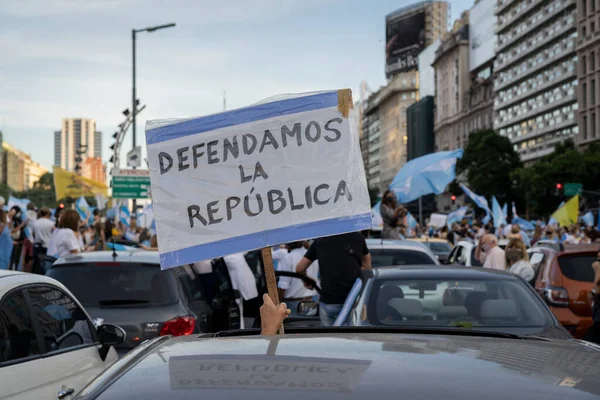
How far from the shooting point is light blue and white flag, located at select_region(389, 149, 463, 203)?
25.9m

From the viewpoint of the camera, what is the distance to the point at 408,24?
602ft

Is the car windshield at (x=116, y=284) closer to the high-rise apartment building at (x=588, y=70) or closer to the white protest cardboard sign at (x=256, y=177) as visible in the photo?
the white protest cardboard sign at (x=256, y=177)

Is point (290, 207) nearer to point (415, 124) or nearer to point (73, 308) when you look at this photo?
point (73, 308)

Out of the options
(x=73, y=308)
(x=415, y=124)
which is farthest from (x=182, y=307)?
(x=415, y=124)

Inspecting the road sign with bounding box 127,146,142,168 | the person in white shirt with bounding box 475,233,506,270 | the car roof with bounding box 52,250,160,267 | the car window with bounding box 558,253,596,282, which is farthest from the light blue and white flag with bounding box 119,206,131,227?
the car roof with bounding box 52,250,160,267

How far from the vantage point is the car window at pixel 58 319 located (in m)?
5.82

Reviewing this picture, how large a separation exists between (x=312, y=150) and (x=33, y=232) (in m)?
14.6

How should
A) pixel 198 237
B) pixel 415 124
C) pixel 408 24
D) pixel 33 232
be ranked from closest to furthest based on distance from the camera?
pixel 198 237 → pixel 33 232 → pixel 415 124 → pixel 408 24

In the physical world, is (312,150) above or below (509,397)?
above

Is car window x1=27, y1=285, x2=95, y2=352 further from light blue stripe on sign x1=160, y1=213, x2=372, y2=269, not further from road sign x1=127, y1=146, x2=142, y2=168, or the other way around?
road sign x1=127, y1=146, x2=142, y2=168

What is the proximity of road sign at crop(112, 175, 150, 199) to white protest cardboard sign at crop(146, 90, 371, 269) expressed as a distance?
2505 centimetres

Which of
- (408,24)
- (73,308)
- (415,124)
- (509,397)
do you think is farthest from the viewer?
(408,24)

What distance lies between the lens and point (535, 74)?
114 meters

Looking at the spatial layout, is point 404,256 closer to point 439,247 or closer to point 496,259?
point 496,259
